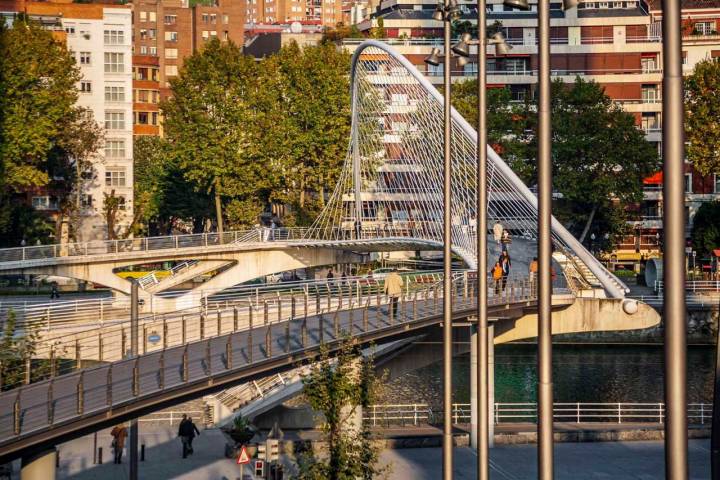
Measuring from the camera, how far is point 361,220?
8331cm

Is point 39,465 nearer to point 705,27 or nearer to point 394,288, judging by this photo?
point 394,288

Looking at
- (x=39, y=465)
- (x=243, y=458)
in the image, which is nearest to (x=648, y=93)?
(x=243, y=458)

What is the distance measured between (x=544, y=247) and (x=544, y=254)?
0.25 feet

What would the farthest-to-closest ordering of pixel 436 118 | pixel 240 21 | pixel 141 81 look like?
pixel 240 21, pixel 141 81, pixel 436 118

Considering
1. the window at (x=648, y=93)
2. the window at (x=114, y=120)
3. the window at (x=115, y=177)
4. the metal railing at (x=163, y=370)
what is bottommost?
the metal railing at (x=163, y=370)

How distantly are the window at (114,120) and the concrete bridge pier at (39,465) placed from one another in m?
86.2

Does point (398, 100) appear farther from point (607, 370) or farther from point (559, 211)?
point (559, 211)

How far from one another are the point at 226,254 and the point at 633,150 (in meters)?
28.0

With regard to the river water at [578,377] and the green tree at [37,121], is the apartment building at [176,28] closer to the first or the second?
the green tree at [37,121]

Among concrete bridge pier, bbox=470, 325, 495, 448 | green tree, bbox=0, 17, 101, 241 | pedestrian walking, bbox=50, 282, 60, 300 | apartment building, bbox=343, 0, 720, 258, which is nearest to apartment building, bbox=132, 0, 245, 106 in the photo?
apartment building, bbox=343, 0, 720, 258

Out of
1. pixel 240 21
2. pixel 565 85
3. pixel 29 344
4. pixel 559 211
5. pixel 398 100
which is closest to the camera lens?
pixel 29 344

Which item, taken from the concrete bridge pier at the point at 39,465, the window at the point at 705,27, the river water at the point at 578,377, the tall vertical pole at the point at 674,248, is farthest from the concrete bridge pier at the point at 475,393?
the window at the point at 705,27

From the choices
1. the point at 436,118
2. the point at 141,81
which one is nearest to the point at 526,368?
the point at 436,118

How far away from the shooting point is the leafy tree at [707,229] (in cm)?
9412
